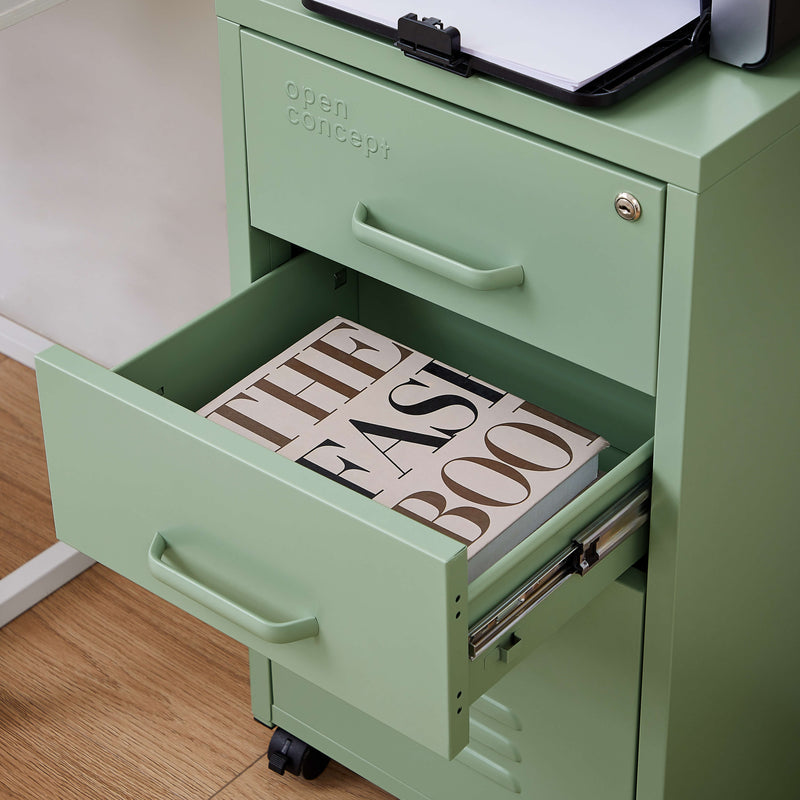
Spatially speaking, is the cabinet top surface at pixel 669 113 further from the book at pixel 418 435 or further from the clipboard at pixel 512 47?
the book at pixel 418 435

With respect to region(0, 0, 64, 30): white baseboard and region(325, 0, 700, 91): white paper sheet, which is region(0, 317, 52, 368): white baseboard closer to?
region(0, 0, 64, 30): white baseboard

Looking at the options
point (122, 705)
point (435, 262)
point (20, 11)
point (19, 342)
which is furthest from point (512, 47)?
point (19, 342)

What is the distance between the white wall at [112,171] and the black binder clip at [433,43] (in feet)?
1.88

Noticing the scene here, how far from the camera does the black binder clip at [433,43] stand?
845mm

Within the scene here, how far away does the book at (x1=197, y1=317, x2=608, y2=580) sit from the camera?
0.92 meters

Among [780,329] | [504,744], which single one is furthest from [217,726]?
[780,329]

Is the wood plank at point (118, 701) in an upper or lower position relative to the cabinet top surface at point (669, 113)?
lower

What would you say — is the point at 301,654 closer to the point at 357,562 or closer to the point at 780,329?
the point at 357,562

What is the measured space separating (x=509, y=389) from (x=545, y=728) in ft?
0.89

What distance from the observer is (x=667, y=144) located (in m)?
0.79

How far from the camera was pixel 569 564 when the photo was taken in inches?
34.6

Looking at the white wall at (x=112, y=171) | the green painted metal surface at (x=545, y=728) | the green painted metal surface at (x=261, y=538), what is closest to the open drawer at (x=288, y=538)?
the green painted metal surface at (x=261, y=538)

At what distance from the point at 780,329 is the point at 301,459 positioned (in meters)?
0.33

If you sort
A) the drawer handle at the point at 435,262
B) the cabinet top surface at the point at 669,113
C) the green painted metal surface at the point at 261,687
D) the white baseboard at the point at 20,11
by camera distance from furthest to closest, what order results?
the green painted metal surface at the point at 261,687
the white baseboard at the point at 20,11
the drawer handle at the point at 435,262
the cabinet top surface at the point at 669,113
